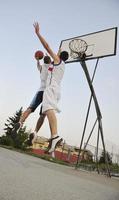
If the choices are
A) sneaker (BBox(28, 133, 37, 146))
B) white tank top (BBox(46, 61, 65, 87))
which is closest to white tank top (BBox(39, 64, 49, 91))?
white tank top (BBox(46, 61, 65, 87))

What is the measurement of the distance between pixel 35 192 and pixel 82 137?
274 inches

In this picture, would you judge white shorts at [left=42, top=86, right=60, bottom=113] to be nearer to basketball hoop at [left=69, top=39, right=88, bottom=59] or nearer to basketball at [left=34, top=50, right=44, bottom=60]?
basketball at [left=34, top=50, right=44, bottom=60]

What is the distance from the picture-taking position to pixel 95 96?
8.40m

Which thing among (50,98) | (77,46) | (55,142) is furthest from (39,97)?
(77,46)

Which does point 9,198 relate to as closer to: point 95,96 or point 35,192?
point 35,192

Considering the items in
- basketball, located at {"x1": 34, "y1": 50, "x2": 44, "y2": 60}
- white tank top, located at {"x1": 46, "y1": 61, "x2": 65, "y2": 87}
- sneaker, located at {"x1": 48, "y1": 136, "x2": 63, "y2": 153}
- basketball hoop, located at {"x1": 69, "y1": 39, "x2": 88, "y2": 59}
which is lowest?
sneaker, located at {"x1": 48, "y1": 136, "x2": 63, "y2": 153}

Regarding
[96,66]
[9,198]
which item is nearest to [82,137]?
[96,66]

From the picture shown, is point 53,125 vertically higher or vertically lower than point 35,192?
higher

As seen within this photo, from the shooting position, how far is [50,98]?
129 inches

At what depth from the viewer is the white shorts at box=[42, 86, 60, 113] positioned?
324 centimetres

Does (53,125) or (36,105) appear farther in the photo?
(36,105)

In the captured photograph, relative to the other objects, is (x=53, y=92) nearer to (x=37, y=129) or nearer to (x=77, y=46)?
(x=37, y=129)

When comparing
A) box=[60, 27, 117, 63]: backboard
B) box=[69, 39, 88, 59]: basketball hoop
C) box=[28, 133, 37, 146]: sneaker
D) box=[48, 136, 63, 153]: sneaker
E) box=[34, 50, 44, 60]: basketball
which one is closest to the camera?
box=[48, 136, 63, 153]: sneaker

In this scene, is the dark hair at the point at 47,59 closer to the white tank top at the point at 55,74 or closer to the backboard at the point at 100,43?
the white tank top at the point at 55,74
